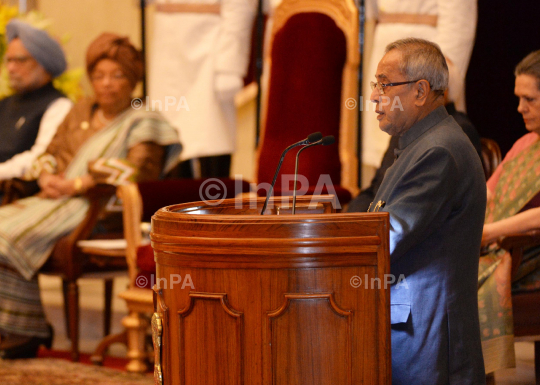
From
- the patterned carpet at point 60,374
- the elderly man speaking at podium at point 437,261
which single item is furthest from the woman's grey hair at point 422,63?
the patterned carpet at point 60,374

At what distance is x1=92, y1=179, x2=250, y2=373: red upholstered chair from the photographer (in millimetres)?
2895

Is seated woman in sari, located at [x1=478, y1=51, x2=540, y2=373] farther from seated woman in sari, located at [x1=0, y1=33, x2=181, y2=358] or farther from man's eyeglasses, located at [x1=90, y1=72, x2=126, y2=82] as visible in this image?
man's eyeglasses, located at [x1=90, y1=72, x2=126, y2=82]

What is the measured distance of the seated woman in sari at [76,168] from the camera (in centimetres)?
A: 321

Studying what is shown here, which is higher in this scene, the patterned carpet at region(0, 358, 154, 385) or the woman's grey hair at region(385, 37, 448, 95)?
the woman's grey hair at region(385, 37, 448, 95)

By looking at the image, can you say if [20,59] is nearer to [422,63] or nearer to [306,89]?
[306,89]

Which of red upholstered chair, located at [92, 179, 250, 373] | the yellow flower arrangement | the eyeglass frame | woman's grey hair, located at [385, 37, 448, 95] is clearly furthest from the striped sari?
woman's grey hair, located at [385, 37, 448, 95]

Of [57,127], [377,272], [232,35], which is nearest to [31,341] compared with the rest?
[57,127]

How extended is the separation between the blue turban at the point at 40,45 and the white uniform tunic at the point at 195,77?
0.58 meters

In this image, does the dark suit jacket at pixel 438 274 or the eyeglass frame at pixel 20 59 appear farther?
the eyeglass frame at pixel 20 59

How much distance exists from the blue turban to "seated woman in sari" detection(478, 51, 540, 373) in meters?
2.54

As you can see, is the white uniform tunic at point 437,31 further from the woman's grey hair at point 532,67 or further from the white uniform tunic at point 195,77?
the white uniform tunic at point 195,77

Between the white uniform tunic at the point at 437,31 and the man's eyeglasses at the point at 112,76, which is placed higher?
the white uniform tunic at the point at 437,31

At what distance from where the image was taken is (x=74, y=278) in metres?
3.20

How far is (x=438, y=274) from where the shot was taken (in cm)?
145
